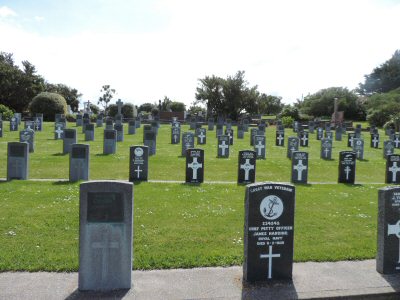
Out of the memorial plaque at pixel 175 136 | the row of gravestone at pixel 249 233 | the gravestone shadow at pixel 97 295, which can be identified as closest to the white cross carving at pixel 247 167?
the row of gravestone at pixel 249 233

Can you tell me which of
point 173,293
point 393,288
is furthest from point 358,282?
point 173,293

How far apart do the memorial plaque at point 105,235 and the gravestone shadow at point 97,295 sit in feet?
0.25

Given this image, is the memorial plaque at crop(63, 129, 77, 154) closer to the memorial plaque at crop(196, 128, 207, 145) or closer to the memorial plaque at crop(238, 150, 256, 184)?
the memorial plaque at crop(196, 128, 207, 145)

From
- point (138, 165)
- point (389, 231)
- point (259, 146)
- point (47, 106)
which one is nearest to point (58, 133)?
point (259, 146)

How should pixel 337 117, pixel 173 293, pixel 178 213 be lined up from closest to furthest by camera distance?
pixel 173 293 < pixel 178 213 < pixel 337 117

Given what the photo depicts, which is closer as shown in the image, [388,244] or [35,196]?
[388,244]

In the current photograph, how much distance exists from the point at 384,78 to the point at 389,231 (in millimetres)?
85328

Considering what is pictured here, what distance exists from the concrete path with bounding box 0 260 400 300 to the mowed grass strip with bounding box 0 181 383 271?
34cm

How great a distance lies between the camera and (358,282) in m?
6.52

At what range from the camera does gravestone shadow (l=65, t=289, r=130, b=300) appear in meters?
5.86

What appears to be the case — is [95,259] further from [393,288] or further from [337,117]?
[337,117]

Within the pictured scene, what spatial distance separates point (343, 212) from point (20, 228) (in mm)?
7021

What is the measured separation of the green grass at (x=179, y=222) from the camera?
24.2ft

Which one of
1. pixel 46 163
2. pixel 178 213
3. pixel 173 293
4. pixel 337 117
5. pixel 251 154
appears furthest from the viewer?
pixel 337 117
